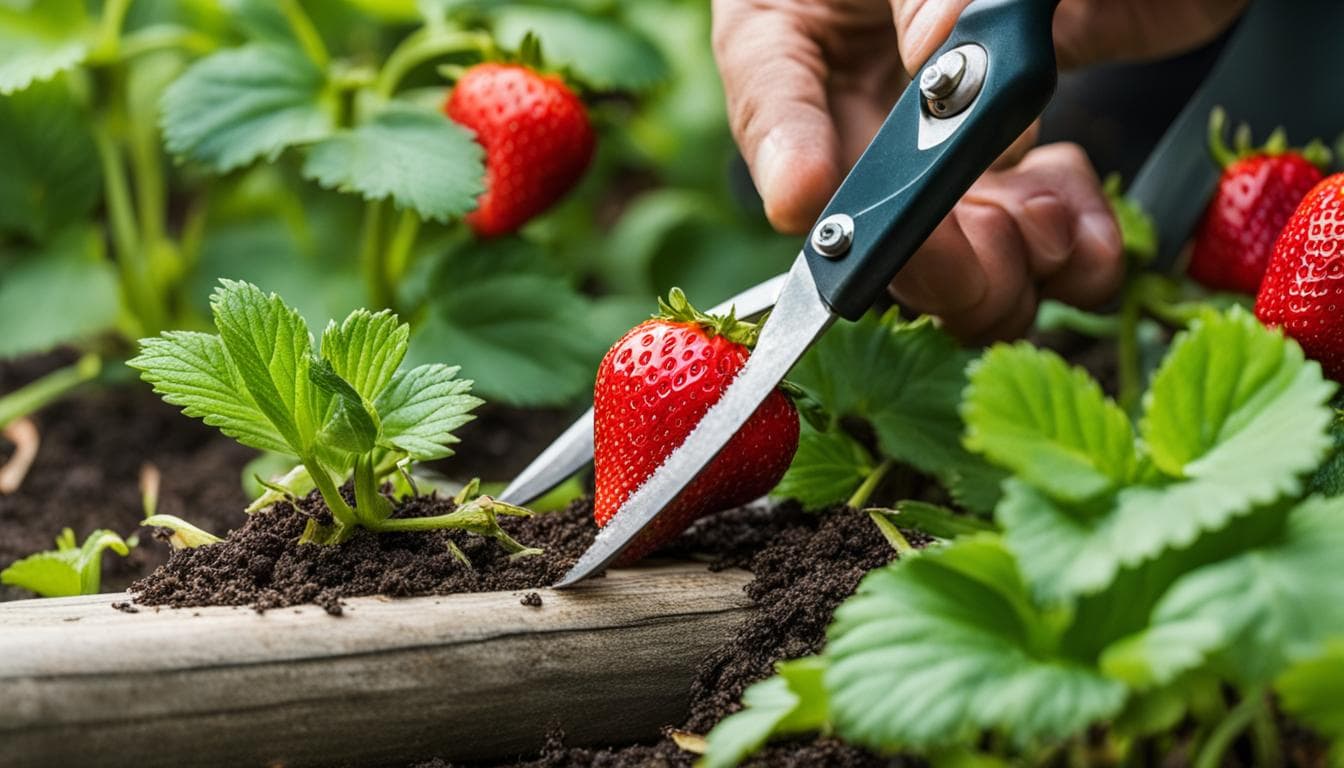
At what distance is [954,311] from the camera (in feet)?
3.89

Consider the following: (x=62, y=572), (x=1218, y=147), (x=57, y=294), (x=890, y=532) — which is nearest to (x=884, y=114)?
(x=1218, y=147)

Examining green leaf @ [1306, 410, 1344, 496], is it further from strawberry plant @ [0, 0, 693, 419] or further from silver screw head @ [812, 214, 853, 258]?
strawberry plant @ [0, 0, 693, 419]

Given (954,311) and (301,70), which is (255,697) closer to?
(954,311)

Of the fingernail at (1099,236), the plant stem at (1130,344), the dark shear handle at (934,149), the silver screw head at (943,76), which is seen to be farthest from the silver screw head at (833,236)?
the plant stem at (1130,344)

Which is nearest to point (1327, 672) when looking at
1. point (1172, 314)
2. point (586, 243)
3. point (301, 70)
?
point (1172, 314)

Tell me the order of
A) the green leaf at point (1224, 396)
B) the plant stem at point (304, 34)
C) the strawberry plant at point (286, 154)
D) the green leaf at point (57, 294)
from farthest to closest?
the green leaf at point (57, 294), the plant stem at point (304, 34), the strawberry plant at point (286, 154), the green leaf at point (1224, 396)

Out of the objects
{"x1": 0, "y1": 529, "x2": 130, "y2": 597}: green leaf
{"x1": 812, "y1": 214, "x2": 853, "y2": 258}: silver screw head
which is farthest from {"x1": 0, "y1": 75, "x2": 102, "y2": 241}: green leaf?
{"x1": 812, "y1": 214, "x2": 853, "y2": 258}: silver screw head

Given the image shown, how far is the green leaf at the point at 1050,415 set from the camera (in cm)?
73

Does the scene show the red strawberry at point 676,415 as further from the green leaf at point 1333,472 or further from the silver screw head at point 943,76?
the green leaf at point 1333,472

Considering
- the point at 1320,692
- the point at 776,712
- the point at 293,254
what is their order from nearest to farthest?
the point at 1320,692 < the point at 776,712 < the point at 293,254

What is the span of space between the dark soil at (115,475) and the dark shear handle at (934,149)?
28.5 inches

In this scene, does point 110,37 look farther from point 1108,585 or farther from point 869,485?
point 1108,585

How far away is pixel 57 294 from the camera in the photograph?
159cm

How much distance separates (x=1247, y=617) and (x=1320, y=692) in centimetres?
5
